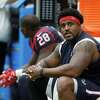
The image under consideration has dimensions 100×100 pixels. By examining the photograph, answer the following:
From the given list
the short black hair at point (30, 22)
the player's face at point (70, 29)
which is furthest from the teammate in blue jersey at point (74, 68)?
the short black hair at point (30, 22)

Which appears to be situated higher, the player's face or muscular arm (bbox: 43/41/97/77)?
the player's face

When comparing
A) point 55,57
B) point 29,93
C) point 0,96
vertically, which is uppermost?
point 55,57

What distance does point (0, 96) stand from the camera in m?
8.37

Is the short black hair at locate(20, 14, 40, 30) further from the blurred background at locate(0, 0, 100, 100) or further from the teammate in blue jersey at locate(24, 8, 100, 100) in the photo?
the teammate in blue jersey at locate(24, 8, 100, 100)

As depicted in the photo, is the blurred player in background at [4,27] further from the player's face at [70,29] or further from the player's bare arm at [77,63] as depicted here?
the player's bare arm at [77,63]

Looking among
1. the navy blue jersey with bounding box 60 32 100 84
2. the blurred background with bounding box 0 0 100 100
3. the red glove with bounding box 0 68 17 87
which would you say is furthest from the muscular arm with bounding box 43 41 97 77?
the blurred background with bounding box 0 0 100 100

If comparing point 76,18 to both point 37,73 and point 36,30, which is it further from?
point 36,30

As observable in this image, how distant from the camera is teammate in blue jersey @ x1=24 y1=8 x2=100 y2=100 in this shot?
5430 mm

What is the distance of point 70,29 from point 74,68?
47 cm

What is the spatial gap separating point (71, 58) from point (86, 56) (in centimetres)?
17

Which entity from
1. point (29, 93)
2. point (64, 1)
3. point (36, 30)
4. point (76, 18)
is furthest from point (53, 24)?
point (76, 18)

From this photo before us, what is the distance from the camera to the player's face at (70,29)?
5.68 m

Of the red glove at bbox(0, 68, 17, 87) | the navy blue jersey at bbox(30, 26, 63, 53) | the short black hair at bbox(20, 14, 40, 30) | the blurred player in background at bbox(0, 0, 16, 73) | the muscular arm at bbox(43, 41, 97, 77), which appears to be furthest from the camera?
the blurred player in background at bbox(0, 0, 16, 73)

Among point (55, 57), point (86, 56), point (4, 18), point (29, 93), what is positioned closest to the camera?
point (86, 56)
